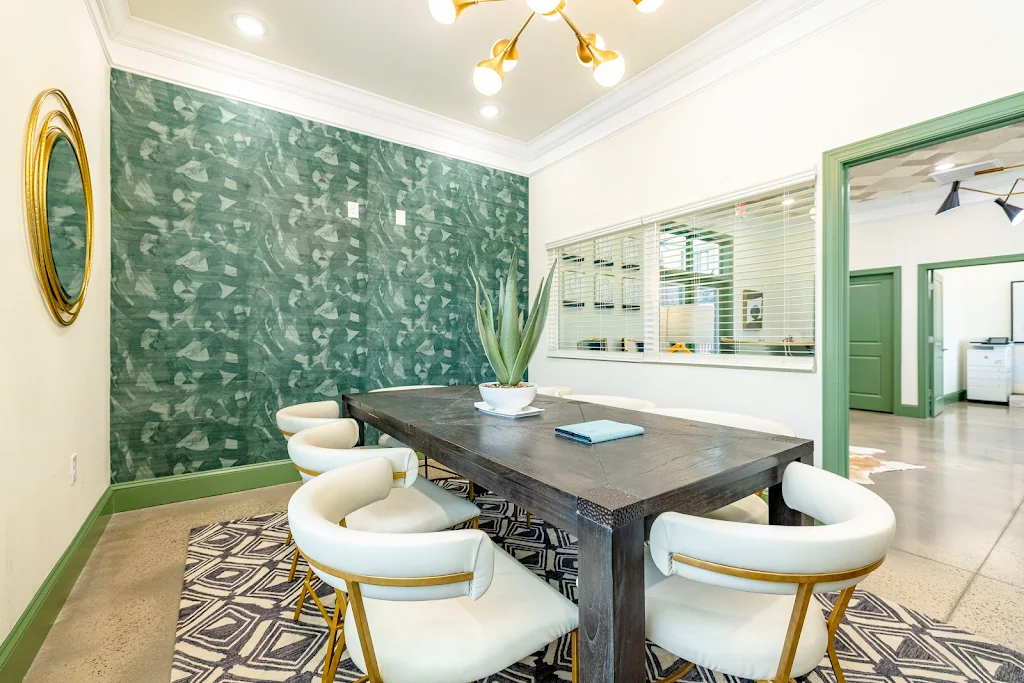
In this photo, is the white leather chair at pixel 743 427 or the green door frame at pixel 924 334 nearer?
the white leather chair at pixel 743 427

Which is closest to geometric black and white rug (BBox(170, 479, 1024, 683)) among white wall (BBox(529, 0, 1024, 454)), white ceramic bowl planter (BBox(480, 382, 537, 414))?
white ceramic bowl planter (BBox(480, 382, 537, 414))

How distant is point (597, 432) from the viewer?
1420 millimetres

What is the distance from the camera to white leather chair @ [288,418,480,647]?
1315mm

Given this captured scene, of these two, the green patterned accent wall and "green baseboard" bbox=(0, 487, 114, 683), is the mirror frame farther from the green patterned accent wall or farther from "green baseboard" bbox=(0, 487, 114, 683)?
"green baseboard" bbox=(0, 487, 114, 683)

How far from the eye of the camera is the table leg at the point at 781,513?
1244mm

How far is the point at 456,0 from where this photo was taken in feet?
6.09

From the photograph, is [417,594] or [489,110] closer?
[417,594]

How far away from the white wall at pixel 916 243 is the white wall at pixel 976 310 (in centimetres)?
217

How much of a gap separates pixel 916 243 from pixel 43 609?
27.3 feet

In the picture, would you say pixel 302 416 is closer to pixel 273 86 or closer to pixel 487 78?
pixel 487 78

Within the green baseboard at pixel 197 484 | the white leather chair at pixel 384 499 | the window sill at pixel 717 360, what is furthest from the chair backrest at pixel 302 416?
the window sill at pixel 717 360

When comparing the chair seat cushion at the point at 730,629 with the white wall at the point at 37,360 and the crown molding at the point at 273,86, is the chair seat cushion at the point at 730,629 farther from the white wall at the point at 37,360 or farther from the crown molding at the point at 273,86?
the crown molding at the point at 273,86

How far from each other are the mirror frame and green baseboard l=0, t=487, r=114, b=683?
3.24ft

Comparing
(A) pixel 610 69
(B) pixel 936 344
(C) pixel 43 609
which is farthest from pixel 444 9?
(B) pixel 936 344
